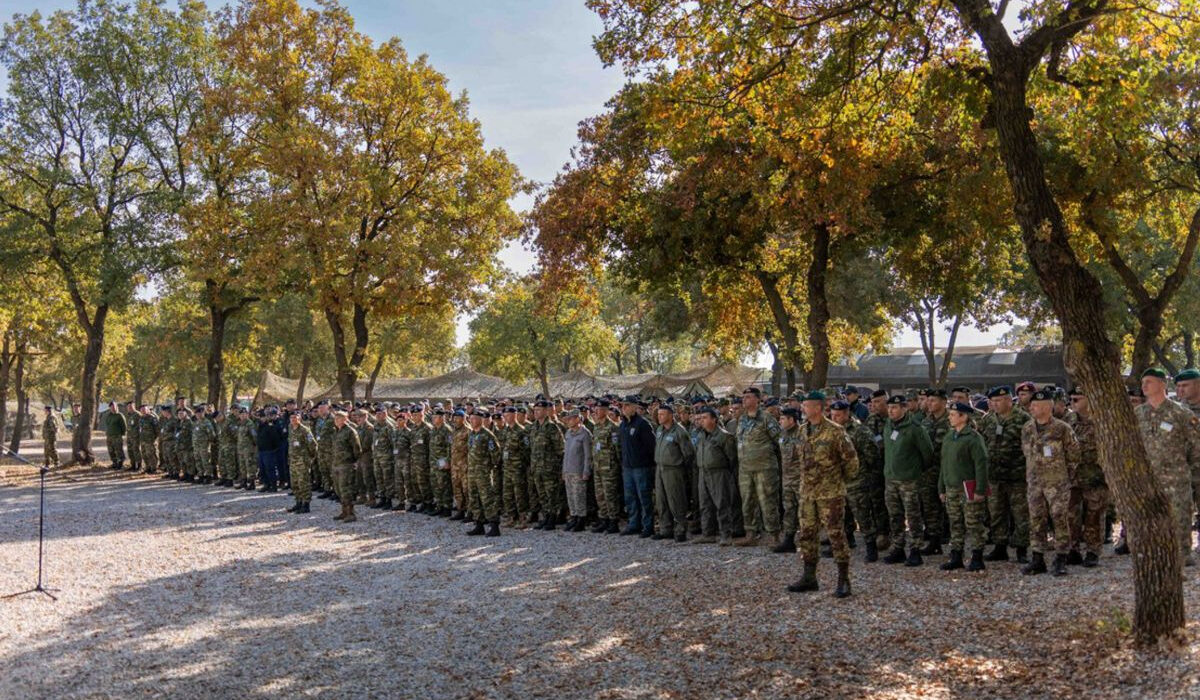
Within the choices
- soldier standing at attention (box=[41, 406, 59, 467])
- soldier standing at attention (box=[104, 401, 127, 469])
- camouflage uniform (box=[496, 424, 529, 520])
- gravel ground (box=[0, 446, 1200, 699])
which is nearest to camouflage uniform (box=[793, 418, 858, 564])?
gravel ground (box=[0, 446, 1200, 699])

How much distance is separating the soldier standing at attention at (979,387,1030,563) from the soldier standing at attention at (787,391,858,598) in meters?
2.24

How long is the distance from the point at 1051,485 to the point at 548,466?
7.42 meters

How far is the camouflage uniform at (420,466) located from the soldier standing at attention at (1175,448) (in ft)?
37.0

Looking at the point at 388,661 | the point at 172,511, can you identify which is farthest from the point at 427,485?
the point at 388,661

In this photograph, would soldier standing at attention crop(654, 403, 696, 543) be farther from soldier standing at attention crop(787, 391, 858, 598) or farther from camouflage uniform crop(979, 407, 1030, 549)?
camouflage uniform crop(979, 407, 1030, 549)

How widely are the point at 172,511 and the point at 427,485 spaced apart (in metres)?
5.02

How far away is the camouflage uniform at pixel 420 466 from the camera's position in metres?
16.1

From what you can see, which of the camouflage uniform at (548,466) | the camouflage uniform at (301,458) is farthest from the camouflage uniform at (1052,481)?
the camouflage uniform at (301,458)

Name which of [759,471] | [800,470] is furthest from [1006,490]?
[759,471]

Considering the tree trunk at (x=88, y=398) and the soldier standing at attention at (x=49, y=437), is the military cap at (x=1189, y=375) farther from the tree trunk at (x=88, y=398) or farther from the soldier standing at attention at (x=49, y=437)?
the soldier standing at attention at (x=49, y=437)

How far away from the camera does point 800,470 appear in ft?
29.8

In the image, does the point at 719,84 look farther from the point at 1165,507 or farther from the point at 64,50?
the point at 64,50

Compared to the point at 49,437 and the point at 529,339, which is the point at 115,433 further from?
the point at 529,339

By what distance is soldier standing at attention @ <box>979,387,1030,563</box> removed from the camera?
9828mm
